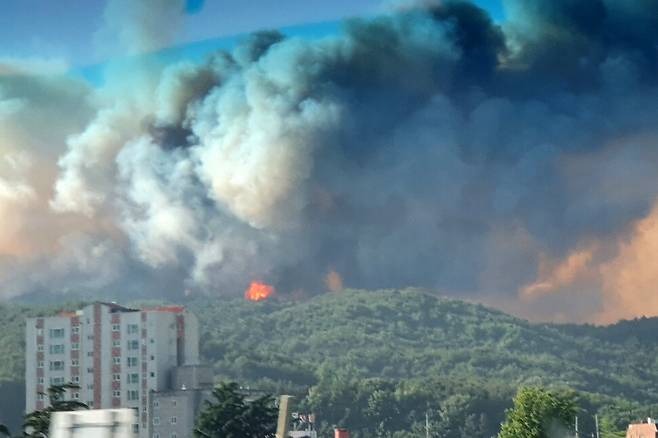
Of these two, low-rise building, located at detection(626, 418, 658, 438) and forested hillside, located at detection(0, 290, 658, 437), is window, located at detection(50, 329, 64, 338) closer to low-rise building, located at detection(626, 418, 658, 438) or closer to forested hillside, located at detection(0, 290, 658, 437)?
forested hillside, located at detection(0, 290, 658, 437)

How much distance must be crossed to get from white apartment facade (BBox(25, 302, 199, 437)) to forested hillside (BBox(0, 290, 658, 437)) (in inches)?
924

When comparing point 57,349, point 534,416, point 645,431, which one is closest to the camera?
point 534,416

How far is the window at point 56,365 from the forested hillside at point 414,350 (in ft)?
78.3

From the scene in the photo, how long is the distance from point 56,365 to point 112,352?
14.4ft

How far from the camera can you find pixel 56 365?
8350 centimetres

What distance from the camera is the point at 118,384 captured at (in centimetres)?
7944

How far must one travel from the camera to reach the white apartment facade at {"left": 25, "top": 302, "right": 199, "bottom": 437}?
78.2m

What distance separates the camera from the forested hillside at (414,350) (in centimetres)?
11112

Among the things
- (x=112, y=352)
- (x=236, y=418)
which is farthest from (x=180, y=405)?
(x=236, y=418)

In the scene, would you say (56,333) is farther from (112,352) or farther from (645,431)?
(645,431)

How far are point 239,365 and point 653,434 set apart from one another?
59.6 m

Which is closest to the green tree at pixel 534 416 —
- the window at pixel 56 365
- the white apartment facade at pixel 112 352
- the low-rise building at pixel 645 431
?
the low-rise building at pixel 645 431

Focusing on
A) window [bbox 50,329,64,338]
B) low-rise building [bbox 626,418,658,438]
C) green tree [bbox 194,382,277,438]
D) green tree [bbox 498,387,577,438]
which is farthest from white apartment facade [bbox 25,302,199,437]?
green tree [bbox 194,382,277,438]

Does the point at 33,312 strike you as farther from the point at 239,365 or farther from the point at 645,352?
the point at 645,352
